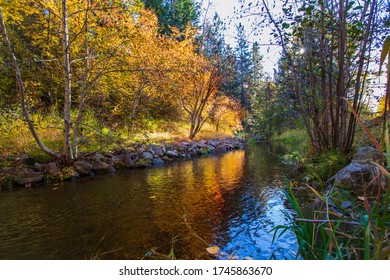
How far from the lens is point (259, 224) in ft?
11.2

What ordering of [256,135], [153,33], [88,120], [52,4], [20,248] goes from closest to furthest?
[20,248] < [52,4] < [88,120] < [153,33] < [256,135]

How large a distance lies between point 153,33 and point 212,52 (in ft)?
19.4

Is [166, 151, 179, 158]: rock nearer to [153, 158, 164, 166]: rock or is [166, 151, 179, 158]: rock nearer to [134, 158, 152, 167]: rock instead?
[153, 158, 164, 166]: rock

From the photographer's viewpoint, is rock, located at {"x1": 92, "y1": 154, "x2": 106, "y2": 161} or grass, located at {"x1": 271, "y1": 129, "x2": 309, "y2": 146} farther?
grass, located at {"x1": 271, "y1": 129, "x2": 309, "y2": 146}

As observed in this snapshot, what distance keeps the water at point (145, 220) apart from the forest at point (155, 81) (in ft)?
4.36

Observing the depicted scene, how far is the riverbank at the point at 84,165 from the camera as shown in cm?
627

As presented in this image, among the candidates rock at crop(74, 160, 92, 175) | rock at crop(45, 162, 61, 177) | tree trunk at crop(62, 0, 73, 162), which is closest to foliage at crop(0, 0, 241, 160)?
tree trunk at crop(62, 0, 73, 162)

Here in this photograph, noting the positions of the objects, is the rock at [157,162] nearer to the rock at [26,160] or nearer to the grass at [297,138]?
the rock at [26,160]

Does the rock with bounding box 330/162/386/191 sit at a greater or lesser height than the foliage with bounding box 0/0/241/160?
lesser

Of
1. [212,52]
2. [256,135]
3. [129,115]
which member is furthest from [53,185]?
[256,135]

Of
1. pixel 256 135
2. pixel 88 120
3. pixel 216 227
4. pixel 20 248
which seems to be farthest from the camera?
pixel 256 135

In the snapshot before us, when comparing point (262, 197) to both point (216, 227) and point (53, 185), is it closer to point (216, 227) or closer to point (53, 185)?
point (216, 227)

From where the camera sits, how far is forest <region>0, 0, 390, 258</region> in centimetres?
411

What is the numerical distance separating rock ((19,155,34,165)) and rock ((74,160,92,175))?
4.17 feet
